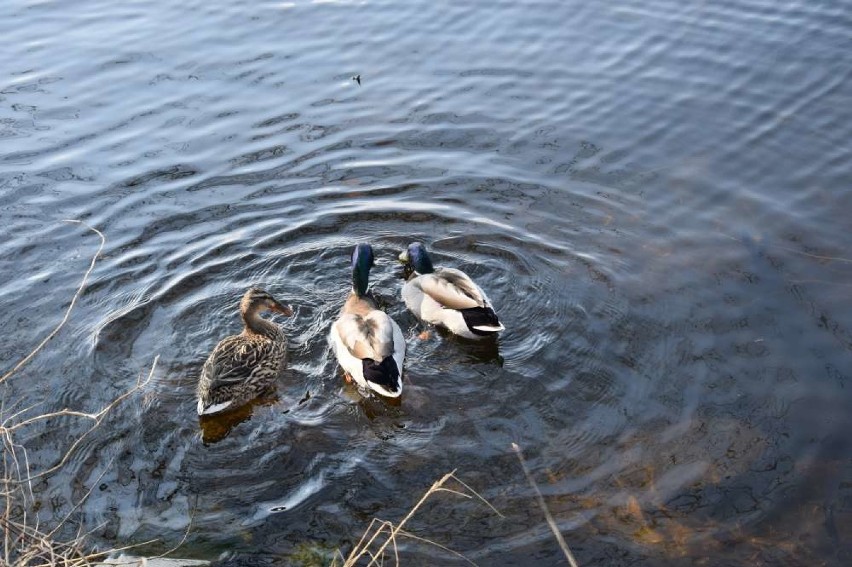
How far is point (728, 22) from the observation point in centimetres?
1356

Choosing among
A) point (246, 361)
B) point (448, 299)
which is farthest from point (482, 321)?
point (246, 361)

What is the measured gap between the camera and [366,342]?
7.62 metres

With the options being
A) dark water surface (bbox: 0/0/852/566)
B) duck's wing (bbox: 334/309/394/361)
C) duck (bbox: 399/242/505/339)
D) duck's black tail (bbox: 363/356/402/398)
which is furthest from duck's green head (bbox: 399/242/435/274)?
duck's black tail (bbox: 363/356/402/398)

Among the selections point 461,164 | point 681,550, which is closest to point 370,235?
point 461,164

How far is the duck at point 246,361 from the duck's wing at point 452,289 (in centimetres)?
126

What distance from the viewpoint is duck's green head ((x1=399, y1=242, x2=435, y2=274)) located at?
8984 mm

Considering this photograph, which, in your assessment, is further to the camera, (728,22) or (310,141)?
(728,22)

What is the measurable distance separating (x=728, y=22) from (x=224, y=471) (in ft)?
33.7

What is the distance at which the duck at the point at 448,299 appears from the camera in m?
8.04

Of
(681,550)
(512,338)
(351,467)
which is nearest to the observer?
(681,550)

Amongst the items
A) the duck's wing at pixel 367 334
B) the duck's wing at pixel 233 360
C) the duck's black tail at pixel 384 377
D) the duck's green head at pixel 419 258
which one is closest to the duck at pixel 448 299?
the duck's green head at pixel 419 258

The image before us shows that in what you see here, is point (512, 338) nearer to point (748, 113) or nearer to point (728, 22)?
point (748, 113)

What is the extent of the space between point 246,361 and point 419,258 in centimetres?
218

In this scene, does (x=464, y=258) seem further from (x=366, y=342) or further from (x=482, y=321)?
(x=366, y=342)
